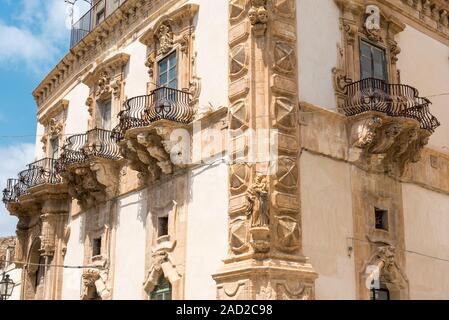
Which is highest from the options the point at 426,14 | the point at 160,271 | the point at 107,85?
the point at 426,14

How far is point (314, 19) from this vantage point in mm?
16562

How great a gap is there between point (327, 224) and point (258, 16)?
4.53 m

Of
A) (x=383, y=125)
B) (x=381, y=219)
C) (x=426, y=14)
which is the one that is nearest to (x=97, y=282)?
(x=381, y=219)

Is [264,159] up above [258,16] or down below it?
below

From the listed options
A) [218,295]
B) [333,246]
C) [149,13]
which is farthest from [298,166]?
[149,13]

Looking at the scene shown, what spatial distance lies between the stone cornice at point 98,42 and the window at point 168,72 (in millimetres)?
1528

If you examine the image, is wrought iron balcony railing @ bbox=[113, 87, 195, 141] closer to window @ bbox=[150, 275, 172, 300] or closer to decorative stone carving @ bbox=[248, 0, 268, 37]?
decorative stone carving @ bbox=[248, 0, 268, 37]

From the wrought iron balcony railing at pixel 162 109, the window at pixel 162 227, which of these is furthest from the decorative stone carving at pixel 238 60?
the window at pixel 162 227

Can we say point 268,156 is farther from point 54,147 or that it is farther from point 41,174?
point 54,147

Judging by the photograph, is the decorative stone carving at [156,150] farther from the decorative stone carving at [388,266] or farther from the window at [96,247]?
the decorative stone carving at [388,266]

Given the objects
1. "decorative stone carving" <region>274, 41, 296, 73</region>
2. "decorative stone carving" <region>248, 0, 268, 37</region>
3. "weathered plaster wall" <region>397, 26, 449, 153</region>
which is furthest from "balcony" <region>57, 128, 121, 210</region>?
"weathered plaster wall" <region>397, 26, 449, 153</region>

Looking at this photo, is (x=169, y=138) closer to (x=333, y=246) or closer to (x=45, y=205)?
A: (x=333, y=246)

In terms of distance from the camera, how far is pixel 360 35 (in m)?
17.5

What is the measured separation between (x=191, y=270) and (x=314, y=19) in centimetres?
620
